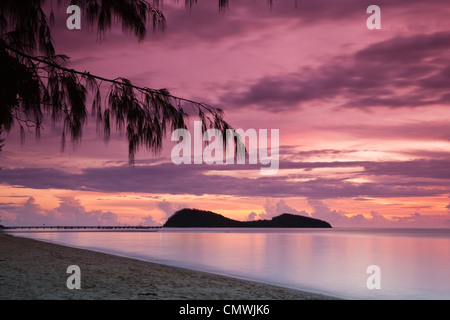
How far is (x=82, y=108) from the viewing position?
17.2ft

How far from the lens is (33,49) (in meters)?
5.16

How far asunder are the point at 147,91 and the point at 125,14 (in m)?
0.97

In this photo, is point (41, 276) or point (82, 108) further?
point (41, 276)

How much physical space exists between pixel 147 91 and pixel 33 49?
1.52 m
